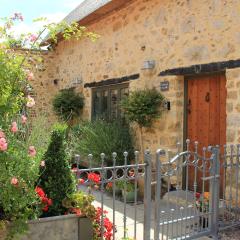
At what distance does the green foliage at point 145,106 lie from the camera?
7.27m

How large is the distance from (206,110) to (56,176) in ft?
12.0

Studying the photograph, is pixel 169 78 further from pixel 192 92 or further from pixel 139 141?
pixel 139 141

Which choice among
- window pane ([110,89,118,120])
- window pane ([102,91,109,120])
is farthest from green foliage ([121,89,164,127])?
window pane ([102,91,109,120])

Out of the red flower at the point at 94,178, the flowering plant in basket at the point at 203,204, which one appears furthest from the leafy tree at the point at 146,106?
the red flower at the point at 94,178

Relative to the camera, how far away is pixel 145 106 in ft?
23.8

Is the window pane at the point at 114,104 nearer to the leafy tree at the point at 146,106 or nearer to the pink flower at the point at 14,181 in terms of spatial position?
the leafy tree at the point at 146,106

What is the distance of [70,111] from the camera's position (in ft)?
36.4

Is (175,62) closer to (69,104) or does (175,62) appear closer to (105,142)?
(105,142)

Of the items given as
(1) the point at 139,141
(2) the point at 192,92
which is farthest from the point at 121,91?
(2) the point at 192,92

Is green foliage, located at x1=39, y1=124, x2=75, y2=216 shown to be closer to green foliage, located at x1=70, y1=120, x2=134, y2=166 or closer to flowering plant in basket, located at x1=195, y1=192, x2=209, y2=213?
flowering plant in basket, located at x1=195, y1=192, x2=209, y2=213

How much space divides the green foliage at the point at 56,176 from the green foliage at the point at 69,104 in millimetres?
7052

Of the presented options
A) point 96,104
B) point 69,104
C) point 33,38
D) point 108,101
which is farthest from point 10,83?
point 69,104

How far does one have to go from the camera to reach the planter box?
3.47 metres

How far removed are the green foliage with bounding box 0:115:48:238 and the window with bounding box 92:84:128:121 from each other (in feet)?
18.0
